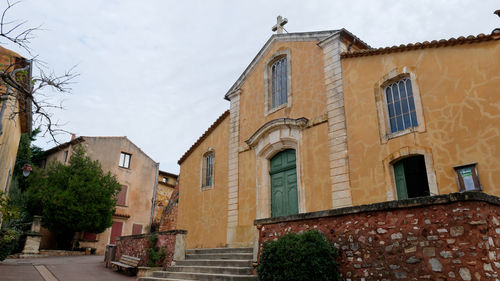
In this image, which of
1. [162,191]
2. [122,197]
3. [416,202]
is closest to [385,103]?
[416,202]

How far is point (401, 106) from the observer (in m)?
9.17

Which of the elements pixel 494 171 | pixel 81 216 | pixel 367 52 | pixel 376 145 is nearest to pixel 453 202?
pixel 494 171

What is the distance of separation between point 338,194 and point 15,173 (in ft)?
72.7

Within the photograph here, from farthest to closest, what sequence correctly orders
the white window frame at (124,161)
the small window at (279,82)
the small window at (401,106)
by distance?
the white window frame at (124,161) < the small window at (279,82) < the small window at (401,106)

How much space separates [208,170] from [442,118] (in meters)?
8.94

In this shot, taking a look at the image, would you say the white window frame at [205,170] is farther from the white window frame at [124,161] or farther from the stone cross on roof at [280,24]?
the white window frame at [124,161]

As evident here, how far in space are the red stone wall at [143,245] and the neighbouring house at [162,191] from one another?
1455 cm

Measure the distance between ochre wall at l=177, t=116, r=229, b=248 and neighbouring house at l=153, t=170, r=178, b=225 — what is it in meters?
13.1

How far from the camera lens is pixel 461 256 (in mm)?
4645

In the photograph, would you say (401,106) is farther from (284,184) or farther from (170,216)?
(170,216)

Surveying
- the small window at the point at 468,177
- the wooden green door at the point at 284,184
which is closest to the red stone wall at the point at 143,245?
the wooden green door at the point at 284,184

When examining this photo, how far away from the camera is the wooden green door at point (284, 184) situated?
11117 millimetres

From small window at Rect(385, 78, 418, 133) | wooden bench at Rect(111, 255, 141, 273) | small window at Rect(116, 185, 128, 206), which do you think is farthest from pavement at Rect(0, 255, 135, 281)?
small window at Rect(116, 185, 128, 206)

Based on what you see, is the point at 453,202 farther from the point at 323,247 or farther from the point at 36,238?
the point at 36,238
